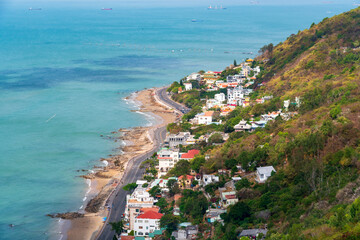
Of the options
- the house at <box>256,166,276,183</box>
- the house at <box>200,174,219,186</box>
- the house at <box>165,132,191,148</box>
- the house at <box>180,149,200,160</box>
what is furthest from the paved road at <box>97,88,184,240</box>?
the house at <box>256,166,276,183</box>

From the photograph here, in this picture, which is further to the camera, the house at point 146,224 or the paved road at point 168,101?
the paved road at point 168,101

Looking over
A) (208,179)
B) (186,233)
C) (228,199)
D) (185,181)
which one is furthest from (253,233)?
(185,181)

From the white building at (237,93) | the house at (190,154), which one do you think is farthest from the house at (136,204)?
the white building at (237,93)

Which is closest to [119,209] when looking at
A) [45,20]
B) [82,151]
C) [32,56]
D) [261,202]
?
[261,202]

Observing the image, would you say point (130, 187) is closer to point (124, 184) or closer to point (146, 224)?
point (124, 184)

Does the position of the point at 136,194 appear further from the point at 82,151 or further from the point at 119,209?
the point at 82,151

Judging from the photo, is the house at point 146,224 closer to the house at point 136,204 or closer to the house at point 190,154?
the house at point 136,204

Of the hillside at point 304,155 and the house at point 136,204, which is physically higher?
the hillside at point 304,155
